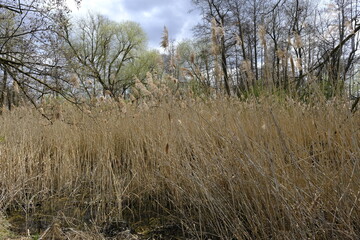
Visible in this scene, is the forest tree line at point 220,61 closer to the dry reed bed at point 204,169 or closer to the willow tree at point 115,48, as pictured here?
the dry reed bed at point 204,169

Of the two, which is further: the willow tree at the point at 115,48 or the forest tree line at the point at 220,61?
the willow tree at the point at 115,48

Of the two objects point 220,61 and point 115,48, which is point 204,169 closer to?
point 220,61

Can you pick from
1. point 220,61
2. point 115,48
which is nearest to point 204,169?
point 220,61

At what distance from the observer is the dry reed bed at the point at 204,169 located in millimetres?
1435

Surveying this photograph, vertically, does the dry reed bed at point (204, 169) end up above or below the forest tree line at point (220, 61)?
below

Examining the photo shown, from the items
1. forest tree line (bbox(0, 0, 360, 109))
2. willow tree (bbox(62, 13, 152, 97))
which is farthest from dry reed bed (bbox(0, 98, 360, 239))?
willow tree (bbox(62, 13, 152, 97))

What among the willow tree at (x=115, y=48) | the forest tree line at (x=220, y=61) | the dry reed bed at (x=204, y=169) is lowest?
the dry reed bed at (x=204, y=169)

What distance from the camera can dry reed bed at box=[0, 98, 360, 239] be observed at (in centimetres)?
143

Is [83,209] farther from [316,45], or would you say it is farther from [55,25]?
[316,45]

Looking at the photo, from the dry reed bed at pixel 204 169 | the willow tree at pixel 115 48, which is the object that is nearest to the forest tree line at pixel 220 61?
the dry reed bed at pixel 204 169

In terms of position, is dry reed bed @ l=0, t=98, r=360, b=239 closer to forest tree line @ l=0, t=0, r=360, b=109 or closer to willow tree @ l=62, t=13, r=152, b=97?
forest tree line @ l=0, t=0, r=360, b=109

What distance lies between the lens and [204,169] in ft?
6.72

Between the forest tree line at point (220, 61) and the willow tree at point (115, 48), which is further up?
the willow tree at point (115, 48)

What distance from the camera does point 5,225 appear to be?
2.14m
